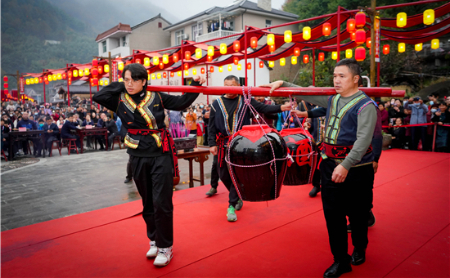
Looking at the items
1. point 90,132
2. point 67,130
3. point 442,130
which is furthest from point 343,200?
point 67,130

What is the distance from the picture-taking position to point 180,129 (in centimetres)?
593

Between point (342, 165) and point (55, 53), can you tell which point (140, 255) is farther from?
point (55, 53)

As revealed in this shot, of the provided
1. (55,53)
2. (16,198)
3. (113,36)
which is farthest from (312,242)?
(55,53)

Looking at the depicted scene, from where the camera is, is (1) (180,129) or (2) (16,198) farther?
(1) (180,129)

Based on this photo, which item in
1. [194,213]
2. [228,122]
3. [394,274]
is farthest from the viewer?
[194,213]

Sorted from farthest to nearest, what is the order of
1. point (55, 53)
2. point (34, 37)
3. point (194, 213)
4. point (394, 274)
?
point (34, 37), point (55, 53), point (194, 213), point (394, 274)

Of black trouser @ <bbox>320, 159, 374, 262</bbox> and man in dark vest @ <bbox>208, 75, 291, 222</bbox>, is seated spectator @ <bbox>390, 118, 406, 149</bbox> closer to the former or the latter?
man in dark vest @ <bbox>208, 75, 291, 222</bbox>

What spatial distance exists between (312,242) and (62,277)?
2.14 m

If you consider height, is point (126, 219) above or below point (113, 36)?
below

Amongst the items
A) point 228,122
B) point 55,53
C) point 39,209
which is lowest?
point 39,209

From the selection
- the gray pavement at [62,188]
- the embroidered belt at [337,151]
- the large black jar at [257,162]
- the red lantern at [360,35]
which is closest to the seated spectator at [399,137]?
the red lantern at [360,35]

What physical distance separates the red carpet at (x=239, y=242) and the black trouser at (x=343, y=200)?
0.28m

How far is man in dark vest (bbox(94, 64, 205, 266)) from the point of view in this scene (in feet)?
8.45

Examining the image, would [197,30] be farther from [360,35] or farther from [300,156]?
[300,156]
